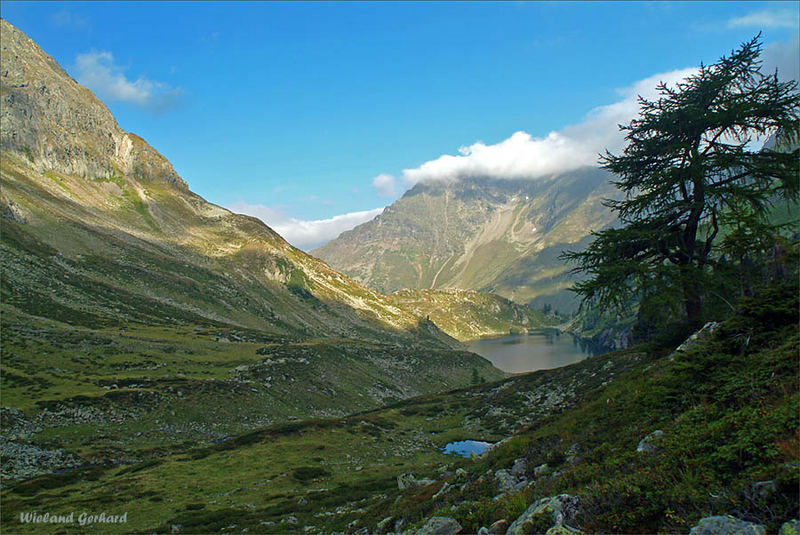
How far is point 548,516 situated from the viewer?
866cm

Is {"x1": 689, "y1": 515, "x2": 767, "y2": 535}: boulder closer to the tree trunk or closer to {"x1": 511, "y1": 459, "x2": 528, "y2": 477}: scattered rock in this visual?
{"x1": 511, "y1": 459, "x2": 528, "y2": 477}: scattered rock

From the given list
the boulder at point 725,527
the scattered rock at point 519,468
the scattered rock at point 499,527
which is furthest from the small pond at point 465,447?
the boulder at point 725,527

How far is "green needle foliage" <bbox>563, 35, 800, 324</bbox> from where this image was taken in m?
21.0

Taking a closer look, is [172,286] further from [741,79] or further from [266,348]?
[741,79]

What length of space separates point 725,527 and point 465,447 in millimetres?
46249

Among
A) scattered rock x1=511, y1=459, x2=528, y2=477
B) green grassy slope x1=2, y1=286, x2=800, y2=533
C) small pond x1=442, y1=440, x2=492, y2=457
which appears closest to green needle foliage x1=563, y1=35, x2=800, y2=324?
green grassy slope x1=2, y1=286, x2=800, y2=533

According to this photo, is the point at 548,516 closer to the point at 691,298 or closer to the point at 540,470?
the point at 540,470

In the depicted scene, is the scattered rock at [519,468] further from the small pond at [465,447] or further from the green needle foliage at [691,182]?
the small pond at [465,447]

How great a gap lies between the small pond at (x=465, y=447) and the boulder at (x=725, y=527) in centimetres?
4314

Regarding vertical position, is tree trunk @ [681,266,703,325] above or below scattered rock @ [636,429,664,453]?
above

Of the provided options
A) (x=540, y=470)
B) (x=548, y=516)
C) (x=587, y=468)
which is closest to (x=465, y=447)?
(x=540, y=470)

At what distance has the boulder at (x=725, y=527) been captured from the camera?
603 cm

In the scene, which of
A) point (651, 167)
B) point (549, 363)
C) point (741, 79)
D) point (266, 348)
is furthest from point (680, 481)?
point (549, 363)

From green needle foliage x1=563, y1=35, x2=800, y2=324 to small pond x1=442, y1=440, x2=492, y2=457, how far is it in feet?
97.9
